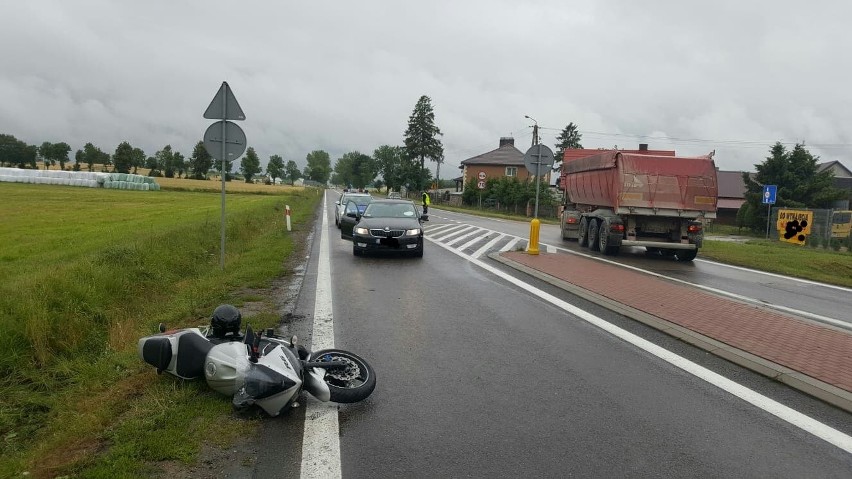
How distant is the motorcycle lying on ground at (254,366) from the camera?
417 cm

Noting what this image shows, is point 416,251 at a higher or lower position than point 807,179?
lower

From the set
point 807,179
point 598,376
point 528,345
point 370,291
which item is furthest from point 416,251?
point 807,179

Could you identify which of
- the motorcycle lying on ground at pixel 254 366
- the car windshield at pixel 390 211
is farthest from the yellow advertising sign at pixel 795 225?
the motorcycle lying on ground at pixel 254 366

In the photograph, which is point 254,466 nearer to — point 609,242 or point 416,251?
point 416,251

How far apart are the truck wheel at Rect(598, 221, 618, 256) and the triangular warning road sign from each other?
994cm

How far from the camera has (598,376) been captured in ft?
17.6

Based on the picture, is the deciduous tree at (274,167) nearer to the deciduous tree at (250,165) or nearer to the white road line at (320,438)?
the deciduous tree at (250,165)

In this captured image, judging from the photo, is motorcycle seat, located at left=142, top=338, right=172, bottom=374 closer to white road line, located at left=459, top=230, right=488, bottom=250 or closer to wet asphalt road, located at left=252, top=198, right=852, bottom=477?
wet asphalt road, located at left=252, top=198, right=852, bottom=477

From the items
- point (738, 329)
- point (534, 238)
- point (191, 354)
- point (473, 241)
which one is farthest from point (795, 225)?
point (191, 354)

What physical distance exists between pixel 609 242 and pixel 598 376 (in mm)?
10595

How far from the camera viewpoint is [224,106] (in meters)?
9.90

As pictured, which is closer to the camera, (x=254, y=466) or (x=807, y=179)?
(x=254, y=466)

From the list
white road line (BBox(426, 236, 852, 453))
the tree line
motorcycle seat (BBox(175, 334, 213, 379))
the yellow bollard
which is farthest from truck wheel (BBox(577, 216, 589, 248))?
the tree line

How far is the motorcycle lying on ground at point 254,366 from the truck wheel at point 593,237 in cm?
1316
